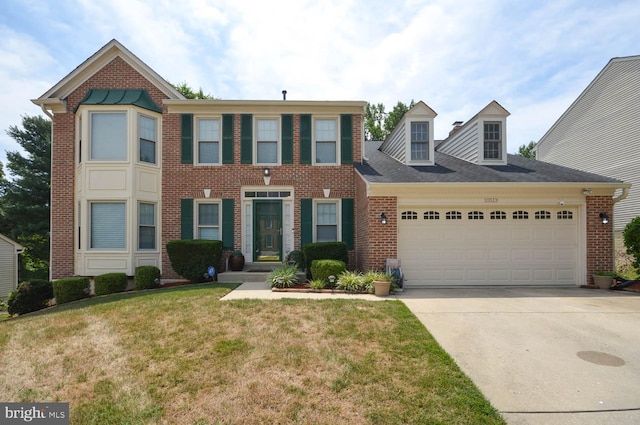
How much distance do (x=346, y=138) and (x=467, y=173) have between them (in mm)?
4135

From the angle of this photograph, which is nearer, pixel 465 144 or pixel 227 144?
pixel 227 144

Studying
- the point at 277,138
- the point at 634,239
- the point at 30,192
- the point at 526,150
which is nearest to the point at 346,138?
the point at 277,138

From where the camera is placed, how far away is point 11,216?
19594 millimetres

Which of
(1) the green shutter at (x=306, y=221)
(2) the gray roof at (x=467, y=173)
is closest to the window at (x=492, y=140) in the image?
(2) the gray roof at (x=467, y=173)

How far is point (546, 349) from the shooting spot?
14.5ft

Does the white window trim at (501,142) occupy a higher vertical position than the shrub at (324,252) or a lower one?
higher

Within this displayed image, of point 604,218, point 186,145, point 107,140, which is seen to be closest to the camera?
point 604,218

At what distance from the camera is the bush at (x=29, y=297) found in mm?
8367

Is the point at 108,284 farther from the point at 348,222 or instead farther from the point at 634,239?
the point at 634,239

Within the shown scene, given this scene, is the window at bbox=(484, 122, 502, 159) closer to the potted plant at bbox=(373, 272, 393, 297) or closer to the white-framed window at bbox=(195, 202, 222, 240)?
the potted plant at bbox=(373, 272, 393, 297)

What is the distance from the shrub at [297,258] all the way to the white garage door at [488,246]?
307cm

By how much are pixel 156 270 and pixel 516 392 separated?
962 centimetres

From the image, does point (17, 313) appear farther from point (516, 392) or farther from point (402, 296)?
point (516, 392)

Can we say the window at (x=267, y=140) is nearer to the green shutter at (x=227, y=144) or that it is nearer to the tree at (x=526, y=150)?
the green shutter at (x=227, y=144)
